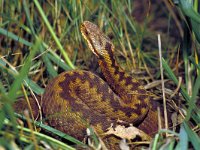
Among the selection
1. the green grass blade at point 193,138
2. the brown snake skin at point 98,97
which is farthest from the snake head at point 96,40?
the green grass blade at point 193,138

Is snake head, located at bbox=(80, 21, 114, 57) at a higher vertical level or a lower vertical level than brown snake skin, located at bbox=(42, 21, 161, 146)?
higher

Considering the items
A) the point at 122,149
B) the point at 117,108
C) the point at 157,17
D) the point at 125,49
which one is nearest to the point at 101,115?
the point at 117,108

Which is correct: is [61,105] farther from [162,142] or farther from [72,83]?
[162,142]

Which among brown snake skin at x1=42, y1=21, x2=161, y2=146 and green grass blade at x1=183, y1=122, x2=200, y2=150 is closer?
green grass blade at x1=183, y1=122, x2=200, y2=150

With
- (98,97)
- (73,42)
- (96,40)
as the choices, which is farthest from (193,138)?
(73,42)

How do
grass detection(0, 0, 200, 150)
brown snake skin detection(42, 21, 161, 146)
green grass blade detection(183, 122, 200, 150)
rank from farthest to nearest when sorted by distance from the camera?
grass detection(0, 0, 200, 150), brown snake skin detection(42, 21, 161, 146), green grass blade detection(183, 122, 200, 150)

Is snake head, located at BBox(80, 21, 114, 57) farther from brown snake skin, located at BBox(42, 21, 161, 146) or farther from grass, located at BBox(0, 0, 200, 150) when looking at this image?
grass, located at BBox(0, 0, 200, 150)

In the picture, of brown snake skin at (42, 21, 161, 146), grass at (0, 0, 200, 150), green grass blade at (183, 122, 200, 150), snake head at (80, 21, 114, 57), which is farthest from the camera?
grass at (0, 0, 200, 150)

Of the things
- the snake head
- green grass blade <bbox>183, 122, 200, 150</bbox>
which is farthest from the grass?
green grass blade <bbox>183, 122, 200, 150</bbox>

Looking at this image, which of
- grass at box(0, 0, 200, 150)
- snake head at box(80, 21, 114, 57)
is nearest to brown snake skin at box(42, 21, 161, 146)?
snake head at box(80, 21, 114, 57)

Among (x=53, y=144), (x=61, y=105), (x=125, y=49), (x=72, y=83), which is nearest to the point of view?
(x=53, y=144)
